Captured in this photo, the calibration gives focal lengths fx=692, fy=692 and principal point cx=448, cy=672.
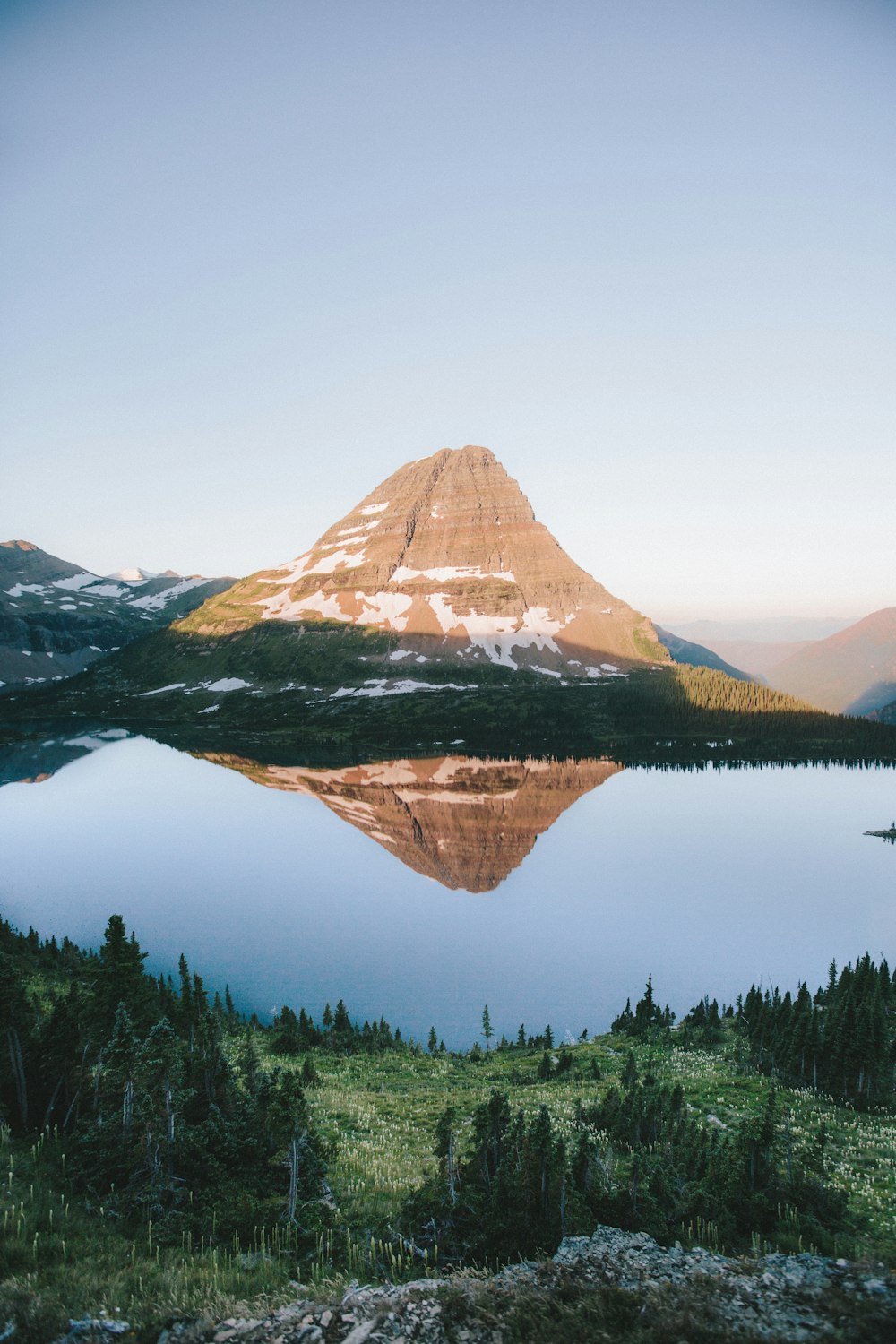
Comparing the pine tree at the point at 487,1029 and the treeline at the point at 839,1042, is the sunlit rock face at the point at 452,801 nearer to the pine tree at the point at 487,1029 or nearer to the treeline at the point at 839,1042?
the pine tree at the point at 487,1029

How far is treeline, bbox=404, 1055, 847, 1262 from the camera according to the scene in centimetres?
1470

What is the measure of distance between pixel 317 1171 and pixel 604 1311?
995cm

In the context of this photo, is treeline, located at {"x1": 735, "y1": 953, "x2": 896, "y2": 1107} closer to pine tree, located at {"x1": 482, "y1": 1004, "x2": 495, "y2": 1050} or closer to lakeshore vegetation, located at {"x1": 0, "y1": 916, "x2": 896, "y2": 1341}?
lakeshore vegetation, located at {"x1": 0, "y1": 916, "x2": 896, "y2": 1341}

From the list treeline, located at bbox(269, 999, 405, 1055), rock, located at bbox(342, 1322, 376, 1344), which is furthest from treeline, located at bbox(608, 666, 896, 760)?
rock, located at bbox(342, 1322, 376, 1344)

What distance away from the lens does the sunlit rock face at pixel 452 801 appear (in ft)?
242

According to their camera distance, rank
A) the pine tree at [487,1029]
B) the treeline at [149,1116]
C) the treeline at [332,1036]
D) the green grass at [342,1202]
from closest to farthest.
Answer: the green grass at [342,1202], the treeline at [149,1116], the treeline at [332,1036], the pine tree at [487,1029]

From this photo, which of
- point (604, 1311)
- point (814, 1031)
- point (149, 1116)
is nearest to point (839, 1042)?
point (814, 1031)

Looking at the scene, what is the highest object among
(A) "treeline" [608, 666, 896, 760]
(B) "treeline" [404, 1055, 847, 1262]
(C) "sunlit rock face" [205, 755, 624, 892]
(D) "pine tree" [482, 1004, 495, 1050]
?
(A) "treeline" [608, 666, 896, 760]

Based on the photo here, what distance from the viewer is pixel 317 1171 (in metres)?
17.0

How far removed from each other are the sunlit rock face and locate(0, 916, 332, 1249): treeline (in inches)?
1866

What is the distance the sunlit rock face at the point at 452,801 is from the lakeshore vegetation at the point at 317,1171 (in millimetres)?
42905

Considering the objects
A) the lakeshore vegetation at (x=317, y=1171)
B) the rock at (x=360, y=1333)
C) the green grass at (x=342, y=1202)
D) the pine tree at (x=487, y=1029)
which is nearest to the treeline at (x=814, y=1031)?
the lakeshore vegetation at (x=317, y=1171)

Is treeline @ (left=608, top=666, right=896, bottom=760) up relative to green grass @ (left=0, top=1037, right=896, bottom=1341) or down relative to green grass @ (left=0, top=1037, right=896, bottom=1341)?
up

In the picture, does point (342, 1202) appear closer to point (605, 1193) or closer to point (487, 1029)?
point (605, 1193)
